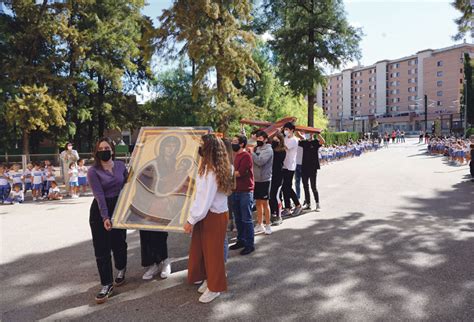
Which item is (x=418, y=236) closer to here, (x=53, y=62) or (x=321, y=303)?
(x=321, y=303)

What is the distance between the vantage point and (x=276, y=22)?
31.5 m

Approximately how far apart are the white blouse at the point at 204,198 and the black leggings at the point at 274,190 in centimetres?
344

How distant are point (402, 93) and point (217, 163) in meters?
107

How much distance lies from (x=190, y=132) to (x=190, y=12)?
1343 centimetres

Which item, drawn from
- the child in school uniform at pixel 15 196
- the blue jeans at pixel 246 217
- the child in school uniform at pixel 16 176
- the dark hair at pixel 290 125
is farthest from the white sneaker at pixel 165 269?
the child in school uniform at pixel 16 176

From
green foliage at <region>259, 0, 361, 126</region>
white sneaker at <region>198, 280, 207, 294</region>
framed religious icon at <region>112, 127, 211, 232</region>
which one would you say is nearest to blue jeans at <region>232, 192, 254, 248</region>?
white sneaker at <region>198, 280, 207, 294</region>

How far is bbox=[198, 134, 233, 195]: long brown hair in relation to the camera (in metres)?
3.96

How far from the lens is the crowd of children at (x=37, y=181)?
1170cm

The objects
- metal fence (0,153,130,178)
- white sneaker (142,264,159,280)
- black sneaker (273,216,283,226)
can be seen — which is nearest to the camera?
white sneaker (142,264,159,280)

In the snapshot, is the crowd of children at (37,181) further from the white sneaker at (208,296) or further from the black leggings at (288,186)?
the white sneaker at (208,296)

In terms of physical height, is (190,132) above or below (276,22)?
below

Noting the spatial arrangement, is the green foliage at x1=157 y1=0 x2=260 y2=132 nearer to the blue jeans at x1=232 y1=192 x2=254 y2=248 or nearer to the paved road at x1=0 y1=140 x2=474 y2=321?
the paved road at x1=0 y1=140 x2=474 y2=321

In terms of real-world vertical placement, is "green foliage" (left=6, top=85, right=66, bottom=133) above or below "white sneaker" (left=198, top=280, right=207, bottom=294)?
above

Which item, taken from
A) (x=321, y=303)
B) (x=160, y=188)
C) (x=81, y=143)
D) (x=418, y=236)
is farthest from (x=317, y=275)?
(x=81, y=143)
